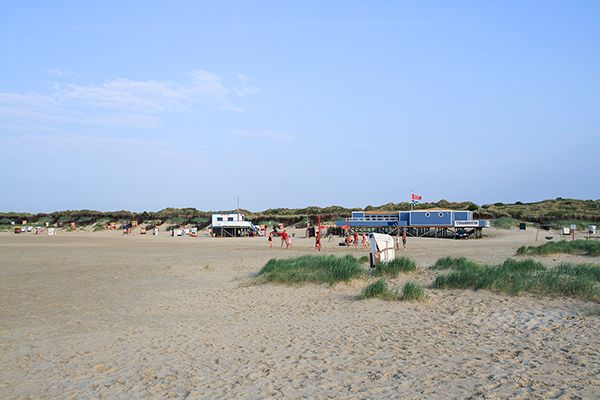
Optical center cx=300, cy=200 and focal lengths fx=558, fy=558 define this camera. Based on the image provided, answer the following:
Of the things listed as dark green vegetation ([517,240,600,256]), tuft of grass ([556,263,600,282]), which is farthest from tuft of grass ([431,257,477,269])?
dark green vegetation ([517,240,600,256])

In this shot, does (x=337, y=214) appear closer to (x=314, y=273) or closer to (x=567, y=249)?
(x=567, y=249)

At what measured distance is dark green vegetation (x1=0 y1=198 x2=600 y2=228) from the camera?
57206mm

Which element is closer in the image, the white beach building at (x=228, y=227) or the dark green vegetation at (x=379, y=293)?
the dark green vegetation at (x=379, y=293)

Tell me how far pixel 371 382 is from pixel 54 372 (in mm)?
3978

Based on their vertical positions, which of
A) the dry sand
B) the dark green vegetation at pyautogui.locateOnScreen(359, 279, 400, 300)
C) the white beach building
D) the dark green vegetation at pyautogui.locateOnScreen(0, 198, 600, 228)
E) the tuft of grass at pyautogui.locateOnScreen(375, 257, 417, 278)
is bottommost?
the dry sand

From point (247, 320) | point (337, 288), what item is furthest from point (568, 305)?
point (247, 320)

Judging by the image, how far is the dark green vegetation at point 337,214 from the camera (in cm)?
5721

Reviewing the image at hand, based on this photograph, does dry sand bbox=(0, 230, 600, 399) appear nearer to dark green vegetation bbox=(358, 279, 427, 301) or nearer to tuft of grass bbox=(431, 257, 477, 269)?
dark green vegetation bbox=(358, 279, 427, 301)

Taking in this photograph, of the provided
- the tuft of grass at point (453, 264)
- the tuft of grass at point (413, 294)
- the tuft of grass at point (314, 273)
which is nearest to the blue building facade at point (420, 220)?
the tuft of grass at point (453, 264)

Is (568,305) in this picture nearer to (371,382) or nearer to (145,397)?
(371,382)

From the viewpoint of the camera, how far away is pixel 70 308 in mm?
11734

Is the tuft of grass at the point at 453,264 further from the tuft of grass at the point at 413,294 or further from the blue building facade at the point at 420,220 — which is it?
the blue building facade at the point at 420,220

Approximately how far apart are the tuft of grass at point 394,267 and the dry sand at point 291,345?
79.8 inches

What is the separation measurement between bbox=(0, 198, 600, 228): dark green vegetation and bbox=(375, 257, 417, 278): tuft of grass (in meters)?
38.1
